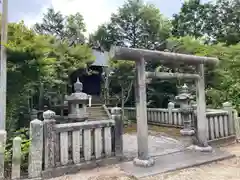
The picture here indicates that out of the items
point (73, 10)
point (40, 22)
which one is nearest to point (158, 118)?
point (73, 10)

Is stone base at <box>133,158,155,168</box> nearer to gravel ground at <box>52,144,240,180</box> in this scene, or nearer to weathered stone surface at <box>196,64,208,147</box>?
gravel ground at <box>52,144,240,180</box>

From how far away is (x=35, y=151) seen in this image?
3.70 m

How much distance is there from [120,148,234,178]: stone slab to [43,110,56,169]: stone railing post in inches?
52.4

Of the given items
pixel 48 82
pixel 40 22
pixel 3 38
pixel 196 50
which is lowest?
pixel 48 82

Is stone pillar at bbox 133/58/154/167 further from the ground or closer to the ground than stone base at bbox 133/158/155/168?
further from the ground

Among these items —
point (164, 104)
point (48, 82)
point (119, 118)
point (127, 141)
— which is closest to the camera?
point (119, 118)

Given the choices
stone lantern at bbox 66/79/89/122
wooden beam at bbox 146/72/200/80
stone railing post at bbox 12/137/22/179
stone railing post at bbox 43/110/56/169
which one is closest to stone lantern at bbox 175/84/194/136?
wooden beam at bbox 146/72/200/80

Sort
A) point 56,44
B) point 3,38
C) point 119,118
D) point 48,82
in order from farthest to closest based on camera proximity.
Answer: point 56,44 → point 48,82 → point 3,38 → point 119,118

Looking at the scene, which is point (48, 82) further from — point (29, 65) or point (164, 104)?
point (164, 104)

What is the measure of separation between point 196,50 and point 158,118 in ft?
11.9

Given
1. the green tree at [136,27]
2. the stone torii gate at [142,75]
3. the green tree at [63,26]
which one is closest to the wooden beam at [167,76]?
the stone torii gate at [142,75]

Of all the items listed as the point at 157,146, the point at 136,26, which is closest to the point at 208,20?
the point at 136,26

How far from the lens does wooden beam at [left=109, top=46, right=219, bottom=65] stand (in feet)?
13.2

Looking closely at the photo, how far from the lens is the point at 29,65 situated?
17.8 feet
